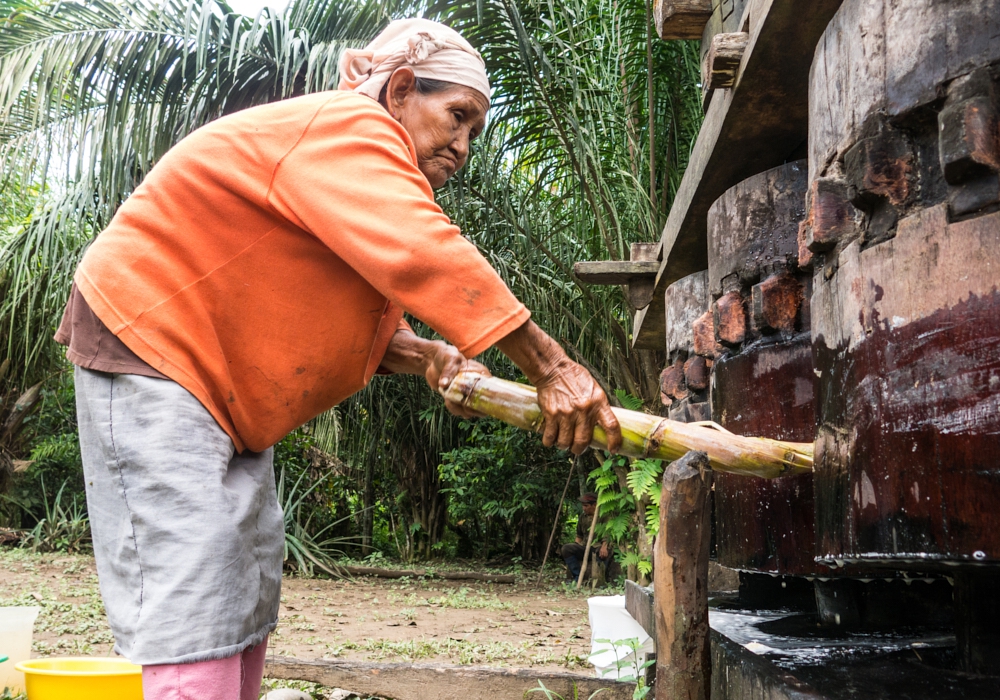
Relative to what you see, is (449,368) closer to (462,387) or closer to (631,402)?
(462,387)

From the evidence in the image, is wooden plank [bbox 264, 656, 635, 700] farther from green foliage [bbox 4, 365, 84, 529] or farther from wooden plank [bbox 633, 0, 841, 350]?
green foliage [bbox 4, 365, 84, 529]

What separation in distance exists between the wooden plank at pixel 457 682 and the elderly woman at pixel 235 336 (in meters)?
1.36

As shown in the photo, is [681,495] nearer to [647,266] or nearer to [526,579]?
[647,266]

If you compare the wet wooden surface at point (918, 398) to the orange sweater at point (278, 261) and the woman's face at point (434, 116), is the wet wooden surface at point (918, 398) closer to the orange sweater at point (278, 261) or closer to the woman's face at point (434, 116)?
the orange sweater at point (278, 261)

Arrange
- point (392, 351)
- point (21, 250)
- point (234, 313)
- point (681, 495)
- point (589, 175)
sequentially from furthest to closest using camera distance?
point (21, 250) → point (589, 175) → point (392, 351) → point (681, 495) → point (234, 313)

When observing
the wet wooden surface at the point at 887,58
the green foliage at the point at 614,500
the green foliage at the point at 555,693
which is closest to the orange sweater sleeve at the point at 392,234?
the wet wooden surface at the point at 887,58

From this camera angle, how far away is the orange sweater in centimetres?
148

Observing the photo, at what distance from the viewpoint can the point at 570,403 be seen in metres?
1.62

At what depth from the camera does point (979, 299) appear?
127cm

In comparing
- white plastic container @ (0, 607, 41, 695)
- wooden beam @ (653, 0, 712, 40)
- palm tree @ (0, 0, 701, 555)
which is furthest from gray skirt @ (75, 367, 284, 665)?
palm tree @ (0, 0, 701, 555)

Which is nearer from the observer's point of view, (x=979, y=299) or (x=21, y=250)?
(x=979, y=299)

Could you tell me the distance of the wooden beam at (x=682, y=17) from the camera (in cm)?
369

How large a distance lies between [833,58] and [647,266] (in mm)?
2460

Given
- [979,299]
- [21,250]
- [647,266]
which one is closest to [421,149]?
[979,299]
